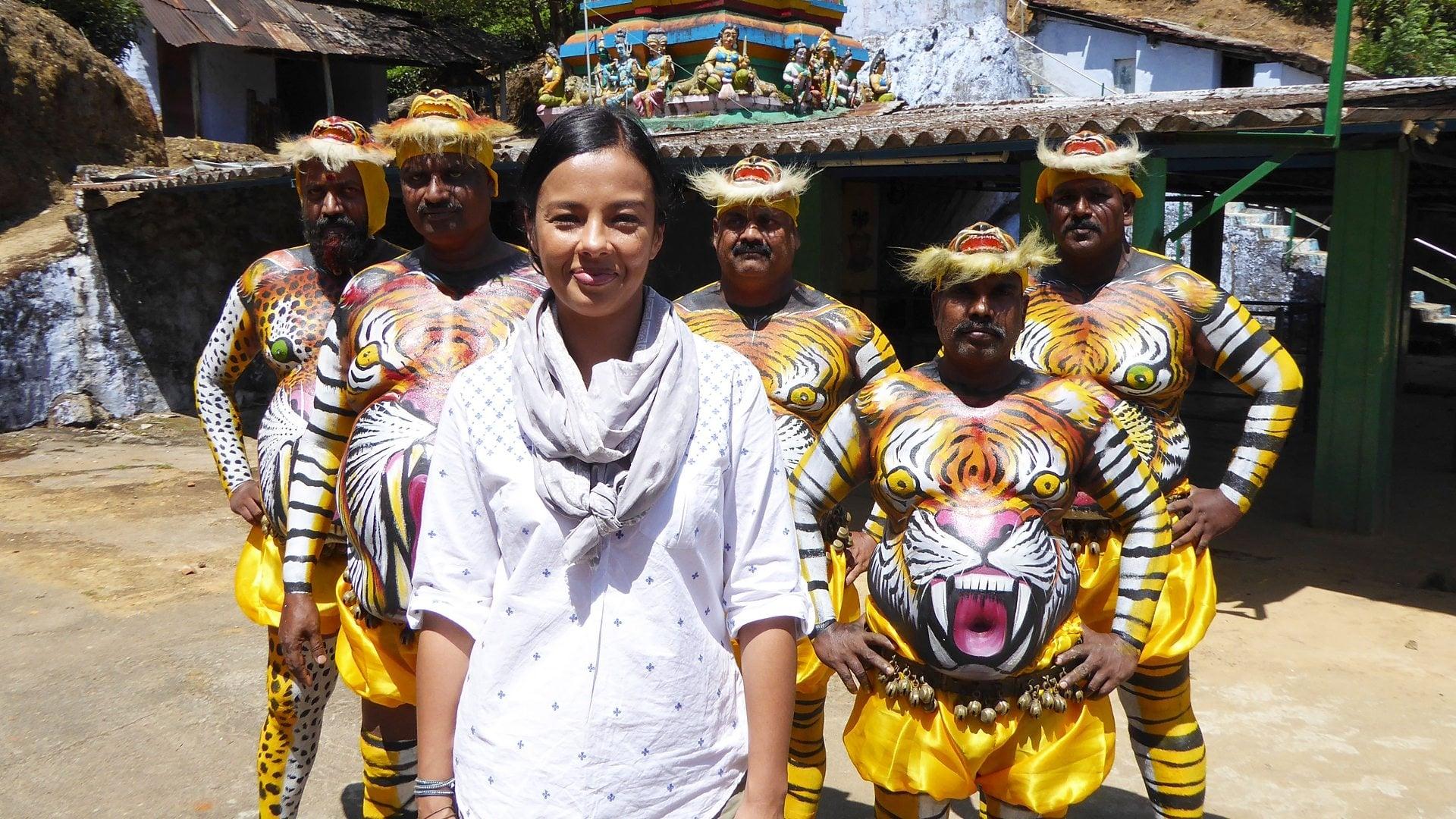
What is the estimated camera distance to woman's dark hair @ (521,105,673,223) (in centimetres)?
174

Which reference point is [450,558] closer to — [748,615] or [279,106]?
[748,615]

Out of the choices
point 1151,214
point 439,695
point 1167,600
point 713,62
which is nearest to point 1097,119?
point 1151,214

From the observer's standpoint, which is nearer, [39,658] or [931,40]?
[39,658]

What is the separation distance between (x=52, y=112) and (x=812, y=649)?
13.1m

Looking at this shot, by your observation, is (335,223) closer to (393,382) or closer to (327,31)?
(393,382)

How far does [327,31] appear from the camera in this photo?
19.5 meters

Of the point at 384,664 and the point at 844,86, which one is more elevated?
the point at 844,86

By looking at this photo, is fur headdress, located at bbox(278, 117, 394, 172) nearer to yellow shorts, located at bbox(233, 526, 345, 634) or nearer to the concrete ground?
yellow shorts, located at bbox(233, 526, 345, 634)

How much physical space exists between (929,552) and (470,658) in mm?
1127

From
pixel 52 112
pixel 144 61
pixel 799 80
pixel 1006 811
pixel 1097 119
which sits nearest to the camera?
pixel 1006 811

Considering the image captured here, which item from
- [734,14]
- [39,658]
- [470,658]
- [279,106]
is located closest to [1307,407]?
[734,14]

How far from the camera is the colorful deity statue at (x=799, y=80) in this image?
1352cm

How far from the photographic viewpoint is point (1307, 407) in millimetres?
11969

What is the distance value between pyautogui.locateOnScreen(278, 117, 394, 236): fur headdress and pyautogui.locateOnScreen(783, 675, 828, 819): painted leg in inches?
74.1
